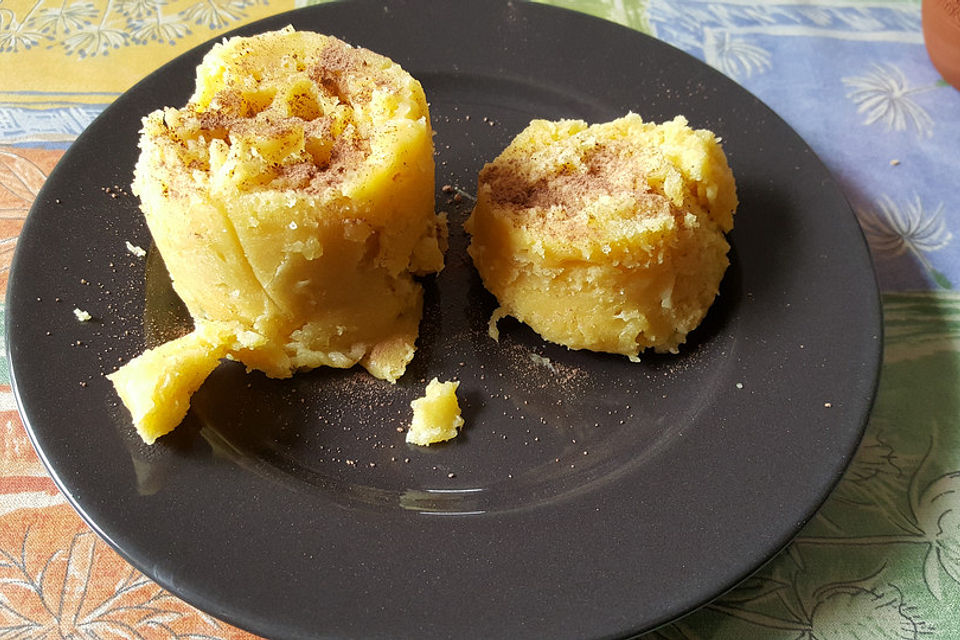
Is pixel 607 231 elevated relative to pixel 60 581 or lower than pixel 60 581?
elevated

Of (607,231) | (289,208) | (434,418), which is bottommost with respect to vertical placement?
(434,418)

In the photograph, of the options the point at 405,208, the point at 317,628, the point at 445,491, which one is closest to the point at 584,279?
the point at 405,208

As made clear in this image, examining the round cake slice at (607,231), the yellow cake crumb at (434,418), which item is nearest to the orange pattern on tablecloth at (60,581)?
the yellow cake crumb at (434,418)

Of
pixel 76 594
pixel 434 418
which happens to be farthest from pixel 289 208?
pixel 76 594

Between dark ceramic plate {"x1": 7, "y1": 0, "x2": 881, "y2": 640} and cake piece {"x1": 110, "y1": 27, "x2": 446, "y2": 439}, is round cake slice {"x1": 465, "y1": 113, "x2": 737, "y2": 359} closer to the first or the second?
dark ceramic plate {"x1": 7, "y1": 0, "x2": 881, "y2": 640}

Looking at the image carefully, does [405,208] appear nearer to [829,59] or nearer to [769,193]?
[769,193]

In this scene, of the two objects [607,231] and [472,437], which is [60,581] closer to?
[472,437]

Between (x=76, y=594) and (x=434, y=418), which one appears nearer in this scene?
(x=76, y=594)
